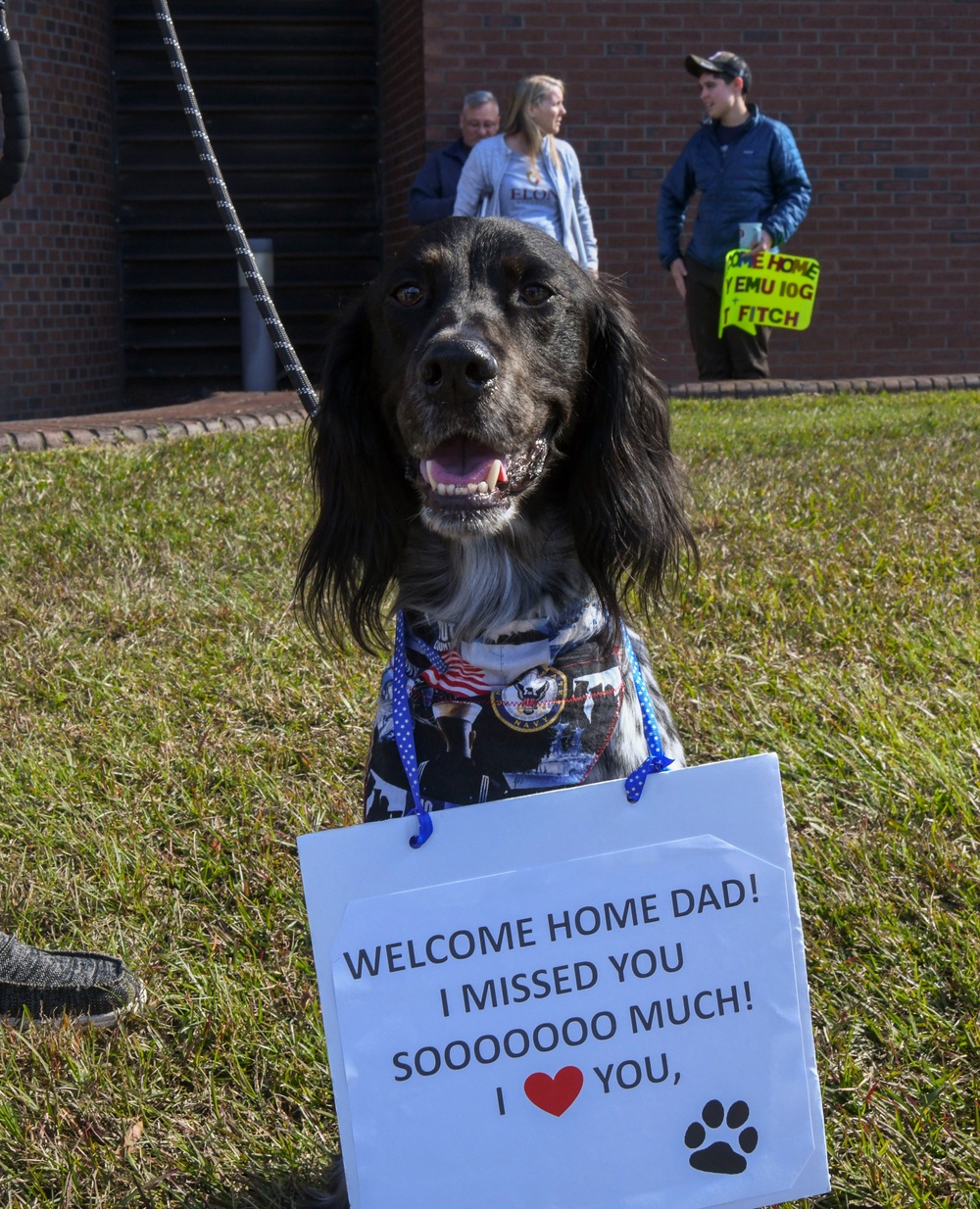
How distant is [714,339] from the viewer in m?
9.84

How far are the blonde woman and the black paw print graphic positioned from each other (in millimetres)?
6244

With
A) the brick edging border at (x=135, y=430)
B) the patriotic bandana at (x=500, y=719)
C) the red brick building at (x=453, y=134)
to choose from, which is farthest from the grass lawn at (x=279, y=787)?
the red brick building at (x=453, y=134)

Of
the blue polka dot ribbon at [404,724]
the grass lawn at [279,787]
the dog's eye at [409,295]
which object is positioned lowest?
the grass lawn at [279,787]

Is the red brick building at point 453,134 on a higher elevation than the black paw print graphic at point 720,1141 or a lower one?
higher

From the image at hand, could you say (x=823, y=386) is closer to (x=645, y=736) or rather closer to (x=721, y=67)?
(x=721, y=67)

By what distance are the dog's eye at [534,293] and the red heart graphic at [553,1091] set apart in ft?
4.38

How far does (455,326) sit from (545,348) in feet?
0.70

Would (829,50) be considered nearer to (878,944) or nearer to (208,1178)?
(878,944)

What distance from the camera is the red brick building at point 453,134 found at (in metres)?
10.2

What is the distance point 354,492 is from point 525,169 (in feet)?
18.0

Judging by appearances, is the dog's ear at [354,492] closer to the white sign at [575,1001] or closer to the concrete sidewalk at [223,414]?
the white sign at [575,1001]

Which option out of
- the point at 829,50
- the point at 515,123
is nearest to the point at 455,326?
the point at 515,123

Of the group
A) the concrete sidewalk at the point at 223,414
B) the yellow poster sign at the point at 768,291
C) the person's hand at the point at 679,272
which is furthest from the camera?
the person's hand at the point at 679,272

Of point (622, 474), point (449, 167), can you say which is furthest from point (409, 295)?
point (449, 167)
